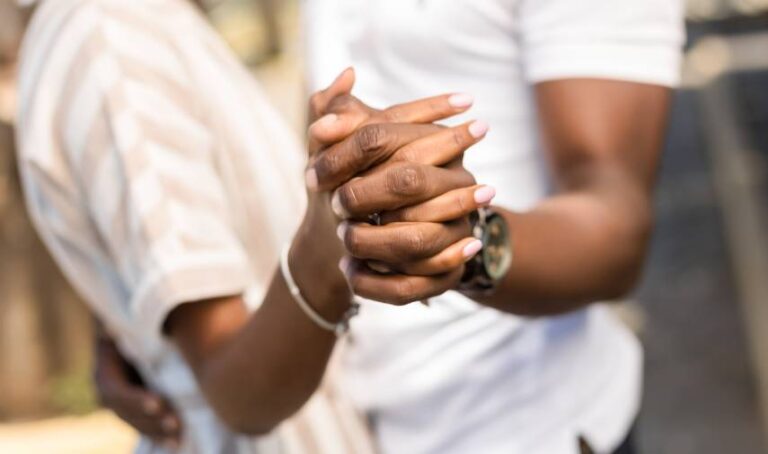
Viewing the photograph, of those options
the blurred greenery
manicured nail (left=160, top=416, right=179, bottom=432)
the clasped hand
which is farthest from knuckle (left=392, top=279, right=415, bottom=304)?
the blurred greenery

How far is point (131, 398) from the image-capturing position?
5.57 feet

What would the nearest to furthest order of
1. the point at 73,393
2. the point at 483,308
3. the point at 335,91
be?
the point at 335,91 < the point at 483,308 < the point at 73,393

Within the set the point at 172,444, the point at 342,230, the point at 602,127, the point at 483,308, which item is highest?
the point at 342,230

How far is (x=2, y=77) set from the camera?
645 cm

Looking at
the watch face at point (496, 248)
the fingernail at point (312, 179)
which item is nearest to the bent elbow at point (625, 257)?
the watch face at point (496, 248)

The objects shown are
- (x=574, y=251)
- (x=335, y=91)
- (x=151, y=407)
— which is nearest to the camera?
(x=335, y=91)

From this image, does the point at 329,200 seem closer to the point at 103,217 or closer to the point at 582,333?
the point at 103,217

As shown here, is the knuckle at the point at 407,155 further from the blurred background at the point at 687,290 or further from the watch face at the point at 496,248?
the blurred background at the point at 687,290

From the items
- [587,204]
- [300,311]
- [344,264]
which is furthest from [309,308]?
[587,204]

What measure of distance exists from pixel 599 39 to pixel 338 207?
50cm

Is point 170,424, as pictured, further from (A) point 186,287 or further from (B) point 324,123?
(B) point 324,123

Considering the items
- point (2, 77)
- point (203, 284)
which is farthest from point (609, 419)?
point (2, 77)

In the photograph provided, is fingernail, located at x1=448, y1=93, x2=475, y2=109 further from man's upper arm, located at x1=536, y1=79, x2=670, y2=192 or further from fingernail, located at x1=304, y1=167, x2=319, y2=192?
man's upper arm, located at x1=536, y1=79, x2=670, y2=192

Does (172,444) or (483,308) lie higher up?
(483,308)
